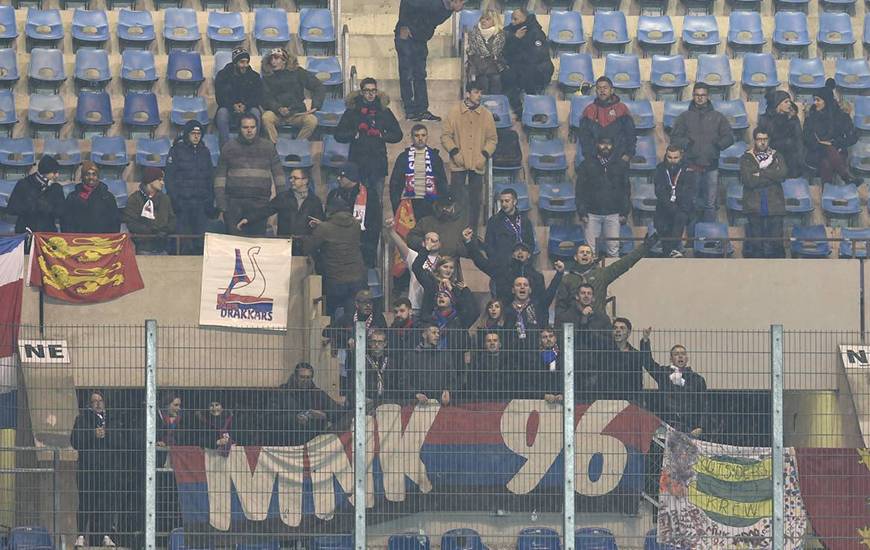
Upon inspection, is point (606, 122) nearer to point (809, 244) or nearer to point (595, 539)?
point (809, 244)

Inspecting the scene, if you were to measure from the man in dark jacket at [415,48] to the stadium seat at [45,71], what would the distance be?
16.2ft

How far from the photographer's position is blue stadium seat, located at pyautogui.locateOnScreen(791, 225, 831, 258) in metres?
25.6

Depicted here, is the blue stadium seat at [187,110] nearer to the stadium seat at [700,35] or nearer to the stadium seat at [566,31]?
the stadium seat at [566,31]

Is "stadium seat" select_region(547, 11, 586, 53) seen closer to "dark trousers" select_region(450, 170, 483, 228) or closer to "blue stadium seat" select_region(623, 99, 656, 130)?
"blue stadium seat" select_region(623, 99, 656, 130)

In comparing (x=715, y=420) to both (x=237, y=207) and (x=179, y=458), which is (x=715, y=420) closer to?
(x=179, y=458)

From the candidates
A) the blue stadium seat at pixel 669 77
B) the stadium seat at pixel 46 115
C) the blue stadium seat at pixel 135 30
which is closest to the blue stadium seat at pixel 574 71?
the blue stadium seat at pixel 669 77

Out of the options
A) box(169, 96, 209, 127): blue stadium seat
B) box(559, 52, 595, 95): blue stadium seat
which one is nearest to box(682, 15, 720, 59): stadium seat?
box(559, 52, 595, 95): blue stadium seat

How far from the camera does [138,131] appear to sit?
28.0 meters

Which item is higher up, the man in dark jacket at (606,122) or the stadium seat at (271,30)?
the stadium seat at (271,30)

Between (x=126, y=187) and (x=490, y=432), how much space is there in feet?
33.8

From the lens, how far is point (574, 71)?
29.1 meters

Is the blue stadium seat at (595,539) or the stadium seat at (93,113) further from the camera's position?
the stadium seat at (93,113)

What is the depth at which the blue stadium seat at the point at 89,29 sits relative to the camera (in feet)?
96.9

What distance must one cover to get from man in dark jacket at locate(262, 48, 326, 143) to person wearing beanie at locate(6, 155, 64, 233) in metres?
3.19
